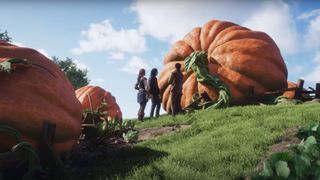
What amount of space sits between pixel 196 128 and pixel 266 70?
209 inches

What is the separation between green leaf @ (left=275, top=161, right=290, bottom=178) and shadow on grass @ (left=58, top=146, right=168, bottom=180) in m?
1.73

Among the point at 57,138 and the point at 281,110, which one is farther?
the point at 281,110

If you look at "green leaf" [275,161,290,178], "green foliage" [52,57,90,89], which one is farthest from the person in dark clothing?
"green foliage" [52,57,90,89]

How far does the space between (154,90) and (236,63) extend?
235 centimetres

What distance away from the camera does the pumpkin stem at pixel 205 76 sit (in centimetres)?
1298

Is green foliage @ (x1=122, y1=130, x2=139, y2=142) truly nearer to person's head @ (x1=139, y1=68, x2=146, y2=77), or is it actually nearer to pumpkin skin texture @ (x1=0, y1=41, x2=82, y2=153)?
pumpkin skin texture @ (x1=0, y1=41, x2=82, y2=153)

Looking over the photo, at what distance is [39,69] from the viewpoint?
6137 mm

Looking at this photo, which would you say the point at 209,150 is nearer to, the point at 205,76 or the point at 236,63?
the point at 205,76

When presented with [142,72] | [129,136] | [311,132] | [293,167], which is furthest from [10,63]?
[142,72]

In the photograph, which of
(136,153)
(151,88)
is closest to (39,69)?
(136,153)

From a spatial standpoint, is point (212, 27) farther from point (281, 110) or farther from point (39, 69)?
point (39, 69)

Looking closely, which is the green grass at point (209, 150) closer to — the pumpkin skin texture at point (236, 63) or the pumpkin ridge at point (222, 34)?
the pumpkin skin texture at point (236, 63)

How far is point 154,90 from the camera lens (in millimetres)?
14328

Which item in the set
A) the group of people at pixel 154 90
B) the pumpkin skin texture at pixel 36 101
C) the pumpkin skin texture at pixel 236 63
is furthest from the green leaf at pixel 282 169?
the pumpkin skin texture at pixel 236 63
